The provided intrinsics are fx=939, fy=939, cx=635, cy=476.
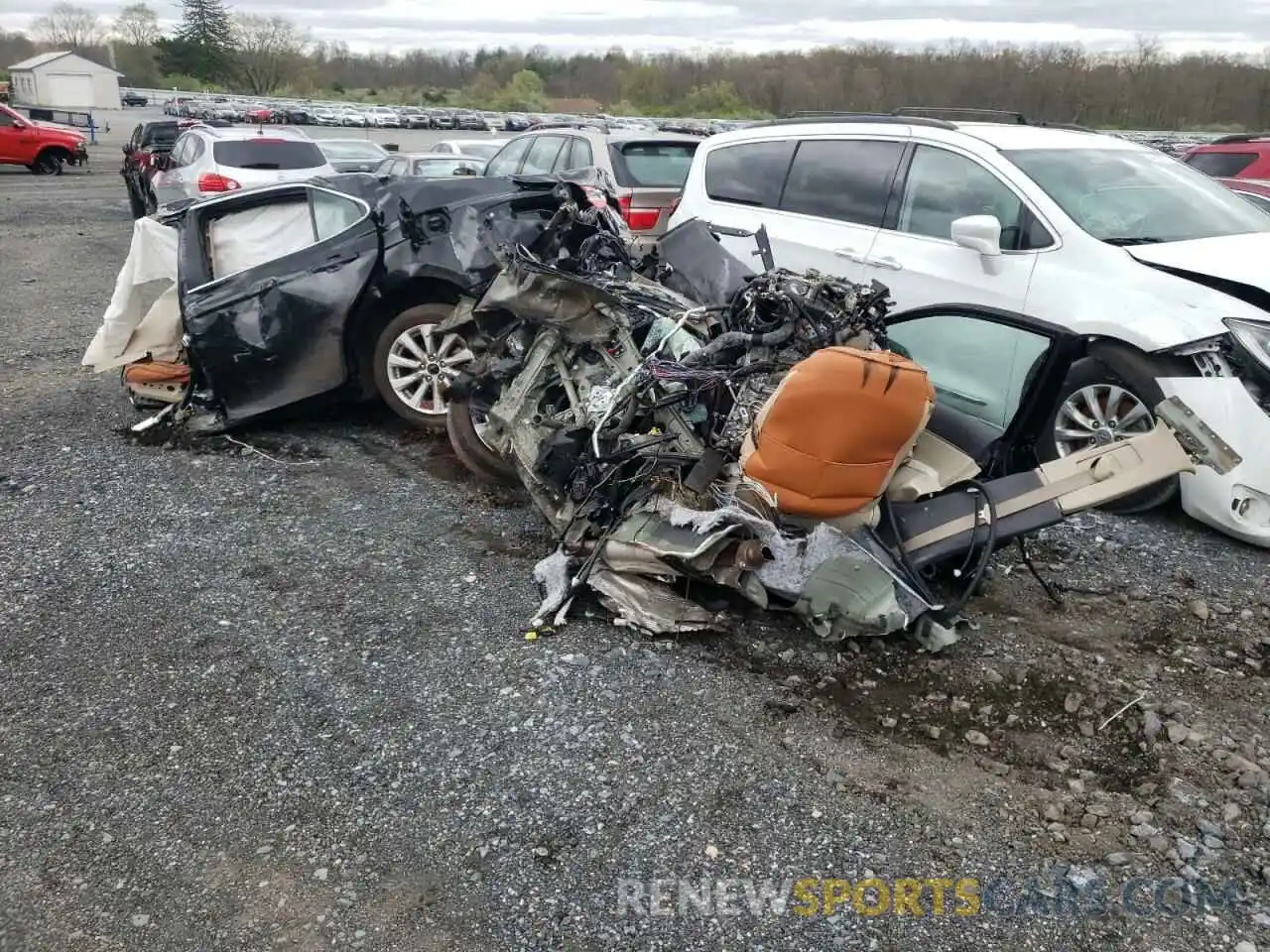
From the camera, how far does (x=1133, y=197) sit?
5004mm

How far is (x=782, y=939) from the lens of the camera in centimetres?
234

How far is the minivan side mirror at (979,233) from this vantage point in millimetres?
4766

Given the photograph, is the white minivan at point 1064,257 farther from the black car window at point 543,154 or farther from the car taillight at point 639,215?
the black car window at point 543,154

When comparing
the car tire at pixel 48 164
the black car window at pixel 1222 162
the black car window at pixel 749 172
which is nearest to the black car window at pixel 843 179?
the black car window at pixel 749 172

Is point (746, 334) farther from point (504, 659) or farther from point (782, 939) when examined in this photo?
point (782, 939)

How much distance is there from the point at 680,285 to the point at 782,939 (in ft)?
11.8

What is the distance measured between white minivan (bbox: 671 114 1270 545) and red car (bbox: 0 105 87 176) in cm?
2486

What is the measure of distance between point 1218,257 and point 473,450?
382cm

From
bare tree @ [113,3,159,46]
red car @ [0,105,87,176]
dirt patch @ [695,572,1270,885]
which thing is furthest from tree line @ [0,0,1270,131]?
dirt patch @ [695,572,1270,885]

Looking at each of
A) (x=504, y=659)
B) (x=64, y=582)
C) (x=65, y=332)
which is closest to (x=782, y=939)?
(x=504, y=659)

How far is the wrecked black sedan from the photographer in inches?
217

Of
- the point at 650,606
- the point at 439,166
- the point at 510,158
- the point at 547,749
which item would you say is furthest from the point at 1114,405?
the point at 439,166

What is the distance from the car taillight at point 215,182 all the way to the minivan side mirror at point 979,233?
10161mm

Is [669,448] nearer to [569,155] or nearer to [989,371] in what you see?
[989,371]
